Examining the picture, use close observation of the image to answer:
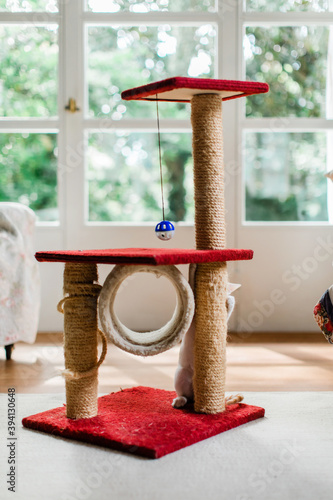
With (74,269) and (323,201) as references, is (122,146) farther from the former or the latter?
(74,269)

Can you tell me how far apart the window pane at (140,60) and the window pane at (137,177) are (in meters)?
0.15

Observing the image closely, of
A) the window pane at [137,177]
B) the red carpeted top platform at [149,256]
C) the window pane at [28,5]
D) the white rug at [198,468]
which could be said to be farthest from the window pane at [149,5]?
the white rug at [198,468]

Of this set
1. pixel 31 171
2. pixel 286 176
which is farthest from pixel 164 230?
pixel 286 176

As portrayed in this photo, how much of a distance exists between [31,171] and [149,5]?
52.3 inches

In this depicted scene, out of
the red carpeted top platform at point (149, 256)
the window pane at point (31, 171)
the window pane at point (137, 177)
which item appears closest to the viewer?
the red carpeted top platform at point (149, 256)

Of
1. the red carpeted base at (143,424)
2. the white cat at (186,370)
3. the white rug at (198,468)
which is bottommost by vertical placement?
the white rug at (198,468)

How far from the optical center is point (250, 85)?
1.83 m

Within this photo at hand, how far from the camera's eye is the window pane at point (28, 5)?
10.6ft

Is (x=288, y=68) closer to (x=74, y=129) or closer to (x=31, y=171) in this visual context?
(x=74, y=129)

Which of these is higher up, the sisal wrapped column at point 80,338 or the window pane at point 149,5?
the window pane at point 149,5

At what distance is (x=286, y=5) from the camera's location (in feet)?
10.8

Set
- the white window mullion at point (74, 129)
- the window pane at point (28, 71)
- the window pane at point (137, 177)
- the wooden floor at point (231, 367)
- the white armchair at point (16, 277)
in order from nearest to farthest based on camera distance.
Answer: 1. the wooden floor at point (231, 367)
2. the white armchair at point (16, 277)
3. the white window mullion at point (74, 129)
4. the window pane at point (28, 71)
5. the window pane at point (137, 177)

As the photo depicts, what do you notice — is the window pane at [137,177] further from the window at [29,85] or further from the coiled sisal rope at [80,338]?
the coiled sisal rope at [80,338]

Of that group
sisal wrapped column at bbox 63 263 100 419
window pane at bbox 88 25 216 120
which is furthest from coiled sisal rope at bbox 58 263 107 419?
window pane at bbox 88 25 216 120
